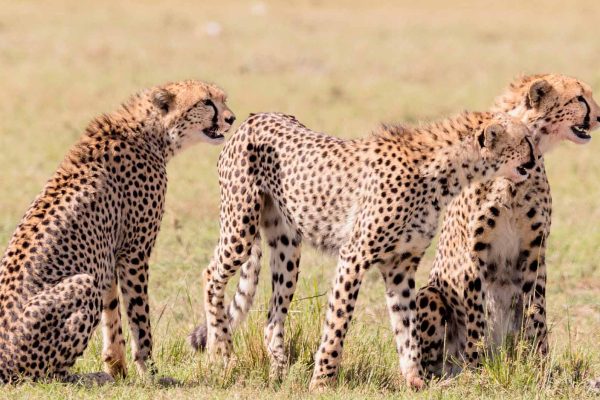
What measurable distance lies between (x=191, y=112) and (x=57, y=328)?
1415 millimetres

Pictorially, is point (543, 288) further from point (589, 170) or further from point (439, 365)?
point (589, 170)

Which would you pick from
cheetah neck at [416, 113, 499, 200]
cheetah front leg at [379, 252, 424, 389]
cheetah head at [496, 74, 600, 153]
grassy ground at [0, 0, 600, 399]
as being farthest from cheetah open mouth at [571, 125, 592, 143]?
cheetah front leg at [379, 252, 424, 389]

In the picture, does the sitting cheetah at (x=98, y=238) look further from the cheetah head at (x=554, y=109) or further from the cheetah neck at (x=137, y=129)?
the cheetah head at (x=554, y=109)

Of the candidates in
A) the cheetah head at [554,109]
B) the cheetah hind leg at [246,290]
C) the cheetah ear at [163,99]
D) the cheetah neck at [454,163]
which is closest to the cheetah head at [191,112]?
the cheetah ear at [163,99]

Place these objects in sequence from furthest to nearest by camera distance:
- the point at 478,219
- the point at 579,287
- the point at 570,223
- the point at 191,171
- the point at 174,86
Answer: the point at 191,171
the point at 570,223
the point at 579,287
the point at 174,86
the point at 478,219

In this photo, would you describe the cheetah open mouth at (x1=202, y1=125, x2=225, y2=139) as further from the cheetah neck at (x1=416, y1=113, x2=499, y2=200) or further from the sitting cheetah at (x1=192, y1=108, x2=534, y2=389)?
the cheetah neck at (x1=416, y1=113, x2=499, y2=200)

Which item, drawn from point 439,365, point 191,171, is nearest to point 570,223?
point 191,171

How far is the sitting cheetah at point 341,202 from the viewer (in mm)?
5477

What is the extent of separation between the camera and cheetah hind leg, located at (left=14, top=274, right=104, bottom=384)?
4.97 metres

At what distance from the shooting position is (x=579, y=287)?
8031 millimetres

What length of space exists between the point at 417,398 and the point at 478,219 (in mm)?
895

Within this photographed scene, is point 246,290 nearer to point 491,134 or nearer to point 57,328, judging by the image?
point 57,328

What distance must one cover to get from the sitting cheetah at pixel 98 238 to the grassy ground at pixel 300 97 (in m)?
0.18

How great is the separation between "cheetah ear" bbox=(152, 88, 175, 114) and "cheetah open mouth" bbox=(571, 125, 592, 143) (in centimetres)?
185
